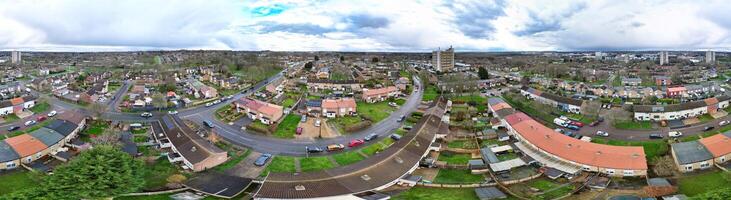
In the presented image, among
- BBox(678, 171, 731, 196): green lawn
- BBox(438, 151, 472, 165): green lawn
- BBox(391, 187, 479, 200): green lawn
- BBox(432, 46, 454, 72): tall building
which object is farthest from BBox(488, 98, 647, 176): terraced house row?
BBox(432, 46, 454, 72): tall building

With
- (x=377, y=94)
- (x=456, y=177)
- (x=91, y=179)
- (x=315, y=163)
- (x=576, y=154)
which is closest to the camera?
(x=91, y=179)

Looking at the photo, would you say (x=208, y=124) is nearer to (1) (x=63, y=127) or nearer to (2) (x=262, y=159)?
(1) (x=63, y=127)

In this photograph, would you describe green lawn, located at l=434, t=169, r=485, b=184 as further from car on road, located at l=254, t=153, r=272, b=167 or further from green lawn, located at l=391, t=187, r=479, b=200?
car on road, located at l=254, t=153, r=272, b=167

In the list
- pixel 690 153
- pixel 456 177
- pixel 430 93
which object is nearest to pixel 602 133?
pixel 690 153

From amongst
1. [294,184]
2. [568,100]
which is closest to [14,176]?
[294,184]

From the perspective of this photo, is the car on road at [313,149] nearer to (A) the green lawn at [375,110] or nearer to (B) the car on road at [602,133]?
(A) the green lawn at [375,110]

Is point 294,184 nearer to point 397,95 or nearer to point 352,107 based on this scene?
point 352,107

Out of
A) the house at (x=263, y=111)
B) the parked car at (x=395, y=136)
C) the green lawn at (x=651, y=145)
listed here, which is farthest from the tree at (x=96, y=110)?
the green lawn at (x=651, y=145)
